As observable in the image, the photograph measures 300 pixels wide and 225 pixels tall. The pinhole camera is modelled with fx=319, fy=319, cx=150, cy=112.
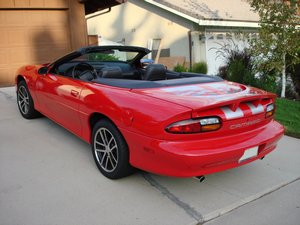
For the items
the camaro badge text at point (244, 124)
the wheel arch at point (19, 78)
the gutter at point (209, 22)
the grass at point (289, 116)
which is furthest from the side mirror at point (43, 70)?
the gutter at point (209, 22)

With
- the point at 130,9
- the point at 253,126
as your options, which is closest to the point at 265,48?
the point at 253,126

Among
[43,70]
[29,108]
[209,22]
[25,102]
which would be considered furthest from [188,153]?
[209,22]

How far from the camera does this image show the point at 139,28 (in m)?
16.3

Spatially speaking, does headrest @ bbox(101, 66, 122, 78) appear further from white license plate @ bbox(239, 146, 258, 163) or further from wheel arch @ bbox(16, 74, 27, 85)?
wheel arch @ bbox(16, 74, 27, 85)

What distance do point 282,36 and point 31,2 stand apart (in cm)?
698

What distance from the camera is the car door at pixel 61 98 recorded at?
3.78 m

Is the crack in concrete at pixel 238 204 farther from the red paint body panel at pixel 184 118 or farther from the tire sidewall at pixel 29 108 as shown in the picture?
the tire sidewall at pixel 29 108

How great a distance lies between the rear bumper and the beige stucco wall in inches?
472

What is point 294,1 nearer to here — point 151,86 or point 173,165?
point 151,86

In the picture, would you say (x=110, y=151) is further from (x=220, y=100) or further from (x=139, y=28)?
(x=139, y=28)

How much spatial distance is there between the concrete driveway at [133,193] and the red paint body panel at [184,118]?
0.37m

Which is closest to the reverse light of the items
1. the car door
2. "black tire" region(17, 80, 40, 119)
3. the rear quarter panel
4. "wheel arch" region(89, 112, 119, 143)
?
the rear quarter panel

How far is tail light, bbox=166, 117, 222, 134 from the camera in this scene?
104 inches

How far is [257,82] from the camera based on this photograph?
8102 mm
